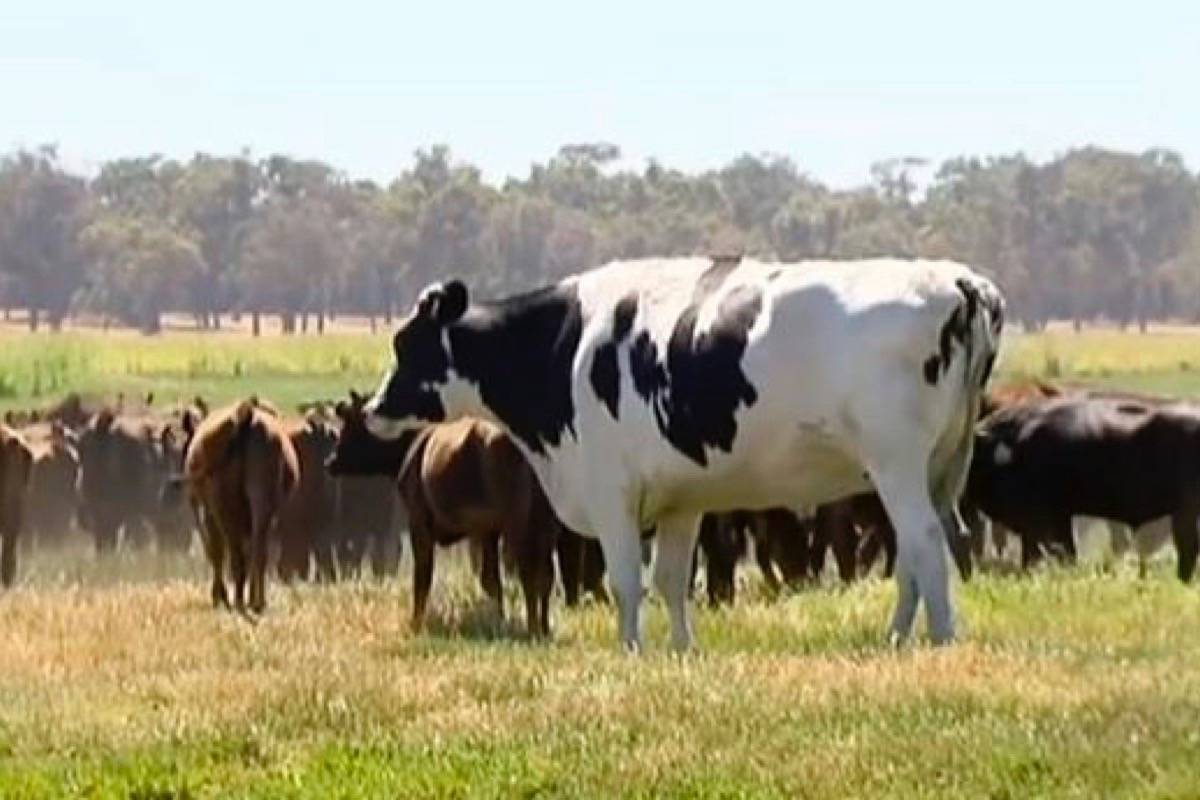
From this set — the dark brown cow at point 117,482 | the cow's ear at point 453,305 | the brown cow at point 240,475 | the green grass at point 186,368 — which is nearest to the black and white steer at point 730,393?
the cow's ear at point 453,305

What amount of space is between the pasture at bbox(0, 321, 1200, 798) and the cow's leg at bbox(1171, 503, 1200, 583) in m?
3.33

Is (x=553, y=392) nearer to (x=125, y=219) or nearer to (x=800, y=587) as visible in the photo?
(x=800, y=587)

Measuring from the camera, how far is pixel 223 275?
150500 mm

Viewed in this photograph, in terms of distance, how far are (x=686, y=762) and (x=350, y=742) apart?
1.57m

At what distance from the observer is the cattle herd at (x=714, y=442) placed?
1582cm

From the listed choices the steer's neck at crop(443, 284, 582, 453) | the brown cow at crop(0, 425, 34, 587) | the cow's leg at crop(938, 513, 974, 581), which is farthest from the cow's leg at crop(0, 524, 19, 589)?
the steer's neck at crop(443, 284, 582, 453)

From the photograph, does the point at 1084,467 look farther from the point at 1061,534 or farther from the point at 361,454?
the point at 361,454

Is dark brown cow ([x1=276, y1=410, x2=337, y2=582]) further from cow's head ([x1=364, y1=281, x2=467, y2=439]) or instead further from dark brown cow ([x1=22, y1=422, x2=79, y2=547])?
cow's head ([x1=364, y1=281, x2=467, y2=439])

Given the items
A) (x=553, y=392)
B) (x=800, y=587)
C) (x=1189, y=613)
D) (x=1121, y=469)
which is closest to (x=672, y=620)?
(x=553, y=392)

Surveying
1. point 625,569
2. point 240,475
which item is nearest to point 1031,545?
point 240,475

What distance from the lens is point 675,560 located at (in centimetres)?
1759

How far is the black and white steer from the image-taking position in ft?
51.6

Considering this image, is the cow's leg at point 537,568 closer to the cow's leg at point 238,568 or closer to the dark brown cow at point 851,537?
the cow's leg at point 238,568

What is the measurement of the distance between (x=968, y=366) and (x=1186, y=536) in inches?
332
